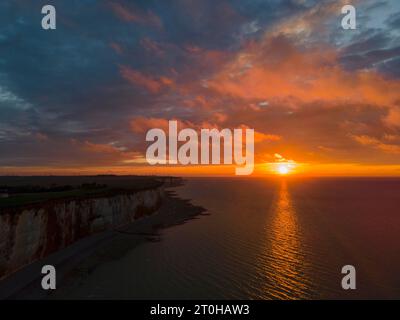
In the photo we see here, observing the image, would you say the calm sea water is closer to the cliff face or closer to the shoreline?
the shoreline

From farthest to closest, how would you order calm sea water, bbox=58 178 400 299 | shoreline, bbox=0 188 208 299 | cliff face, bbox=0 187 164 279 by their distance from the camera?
cliff face, bbox=0 187 164 279 → calm sea water, bbox=58 178 400 299 → shoreline, bbox=0 188 208 299

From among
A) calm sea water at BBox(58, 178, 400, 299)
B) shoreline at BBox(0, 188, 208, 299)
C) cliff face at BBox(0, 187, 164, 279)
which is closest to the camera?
shoreline at BBox(0, 188, 208, 299)

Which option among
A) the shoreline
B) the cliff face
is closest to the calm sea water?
the shoreline

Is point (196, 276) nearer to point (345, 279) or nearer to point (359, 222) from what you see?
point (345, 279)

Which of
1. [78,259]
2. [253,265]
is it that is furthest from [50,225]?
[253,265]

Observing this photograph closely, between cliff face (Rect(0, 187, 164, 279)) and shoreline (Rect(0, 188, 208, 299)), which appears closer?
shoreline (Rect(0, 188, 208, 299))

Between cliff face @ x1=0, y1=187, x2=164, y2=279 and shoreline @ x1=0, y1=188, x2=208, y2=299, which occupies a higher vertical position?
cliff face @ x1=0, y1=187, x2=164, y2=279

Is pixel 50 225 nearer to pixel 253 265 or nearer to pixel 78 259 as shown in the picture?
pixel 78 259
